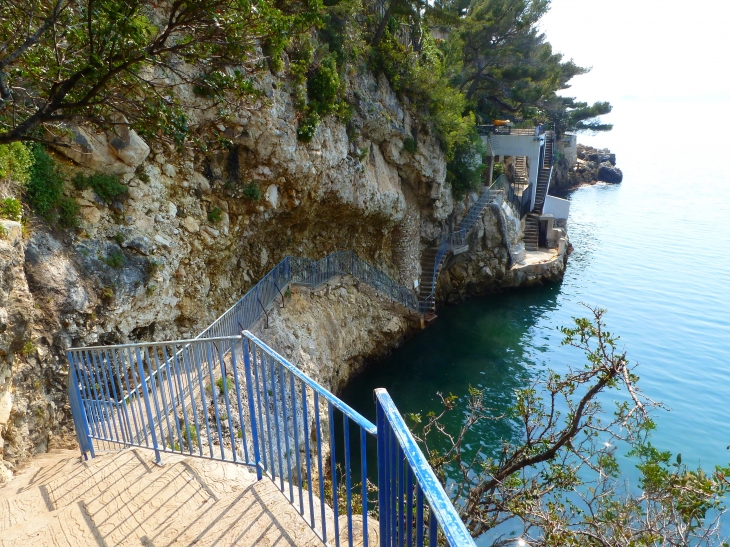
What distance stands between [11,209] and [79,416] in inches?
154

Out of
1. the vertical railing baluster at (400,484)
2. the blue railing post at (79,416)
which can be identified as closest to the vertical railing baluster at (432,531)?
the vertical railing baluster at (400,484)

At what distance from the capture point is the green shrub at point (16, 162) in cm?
741

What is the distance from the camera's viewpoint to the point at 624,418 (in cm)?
734

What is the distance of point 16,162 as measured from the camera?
7660mm

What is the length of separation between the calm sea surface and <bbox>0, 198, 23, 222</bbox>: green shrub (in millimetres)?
11443

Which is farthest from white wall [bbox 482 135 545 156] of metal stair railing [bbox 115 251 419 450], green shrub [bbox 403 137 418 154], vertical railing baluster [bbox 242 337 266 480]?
vertical railing baluster [bbox 242 337 266 480]

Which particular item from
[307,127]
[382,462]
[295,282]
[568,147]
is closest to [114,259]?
[295,282]

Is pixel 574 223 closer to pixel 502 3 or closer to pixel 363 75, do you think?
pixel 502 3

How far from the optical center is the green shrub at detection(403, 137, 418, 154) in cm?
1898

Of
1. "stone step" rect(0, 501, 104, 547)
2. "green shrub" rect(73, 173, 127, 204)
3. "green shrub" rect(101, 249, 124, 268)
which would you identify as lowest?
"stone step" rect(0, 501, 104, 547)

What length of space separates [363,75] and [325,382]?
35.7ft

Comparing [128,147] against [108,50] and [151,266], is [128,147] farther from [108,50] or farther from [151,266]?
[108,50]

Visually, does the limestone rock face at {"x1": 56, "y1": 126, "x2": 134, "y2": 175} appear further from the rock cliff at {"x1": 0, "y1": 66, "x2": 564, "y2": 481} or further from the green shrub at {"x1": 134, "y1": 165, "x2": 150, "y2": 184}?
the green shrub at {"x1": 134, "y1": 165, "x2": 150, "y2": 184}

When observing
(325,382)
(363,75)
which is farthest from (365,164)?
(325,382)
